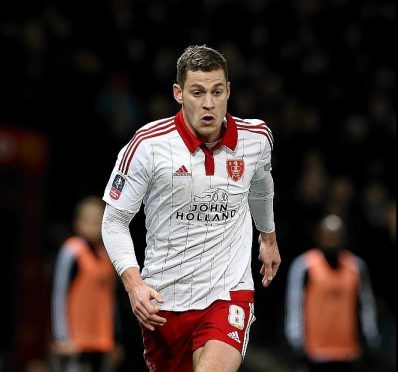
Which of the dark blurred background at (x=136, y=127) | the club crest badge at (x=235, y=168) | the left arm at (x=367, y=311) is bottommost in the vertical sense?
the left arm at (x=367, y=311)

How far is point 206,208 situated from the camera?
5.32 meters

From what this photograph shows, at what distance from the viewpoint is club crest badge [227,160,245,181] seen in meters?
5.37

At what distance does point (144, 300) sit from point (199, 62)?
119 cm

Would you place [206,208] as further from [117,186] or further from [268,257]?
[268,257]

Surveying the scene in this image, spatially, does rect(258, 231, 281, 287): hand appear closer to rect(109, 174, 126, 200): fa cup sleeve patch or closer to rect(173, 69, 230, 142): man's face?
rect(173, 69, 230, 142): man's face

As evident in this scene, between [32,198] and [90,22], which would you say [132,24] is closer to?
[90,22]

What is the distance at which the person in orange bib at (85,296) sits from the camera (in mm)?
9391

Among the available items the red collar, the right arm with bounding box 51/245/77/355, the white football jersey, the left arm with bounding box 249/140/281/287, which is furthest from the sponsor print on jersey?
the right arm with bounding box 51/245/77/355

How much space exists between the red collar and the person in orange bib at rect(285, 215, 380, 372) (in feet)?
15.2

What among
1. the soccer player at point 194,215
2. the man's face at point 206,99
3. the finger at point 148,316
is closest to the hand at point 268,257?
the soccer player at point 194,215

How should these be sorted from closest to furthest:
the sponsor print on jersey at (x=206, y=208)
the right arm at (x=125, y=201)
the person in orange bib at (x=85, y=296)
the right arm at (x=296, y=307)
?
the right arm at (x=125, y=201), the sponsor print on jersey at (x=206, y=208), the person in orange bib at (x=85, y=296), the right arm at (x=296, y=307)

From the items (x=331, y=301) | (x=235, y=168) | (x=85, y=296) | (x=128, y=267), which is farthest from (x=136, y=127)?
(x=128, y=267)

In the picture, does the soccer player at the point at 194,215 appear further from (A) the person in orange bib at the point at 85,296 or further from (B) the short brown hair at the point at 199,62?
(A) the person in orange bib at the point at 85,296

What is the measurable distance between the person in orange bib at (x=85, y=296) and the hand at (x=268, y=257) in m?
3.66
